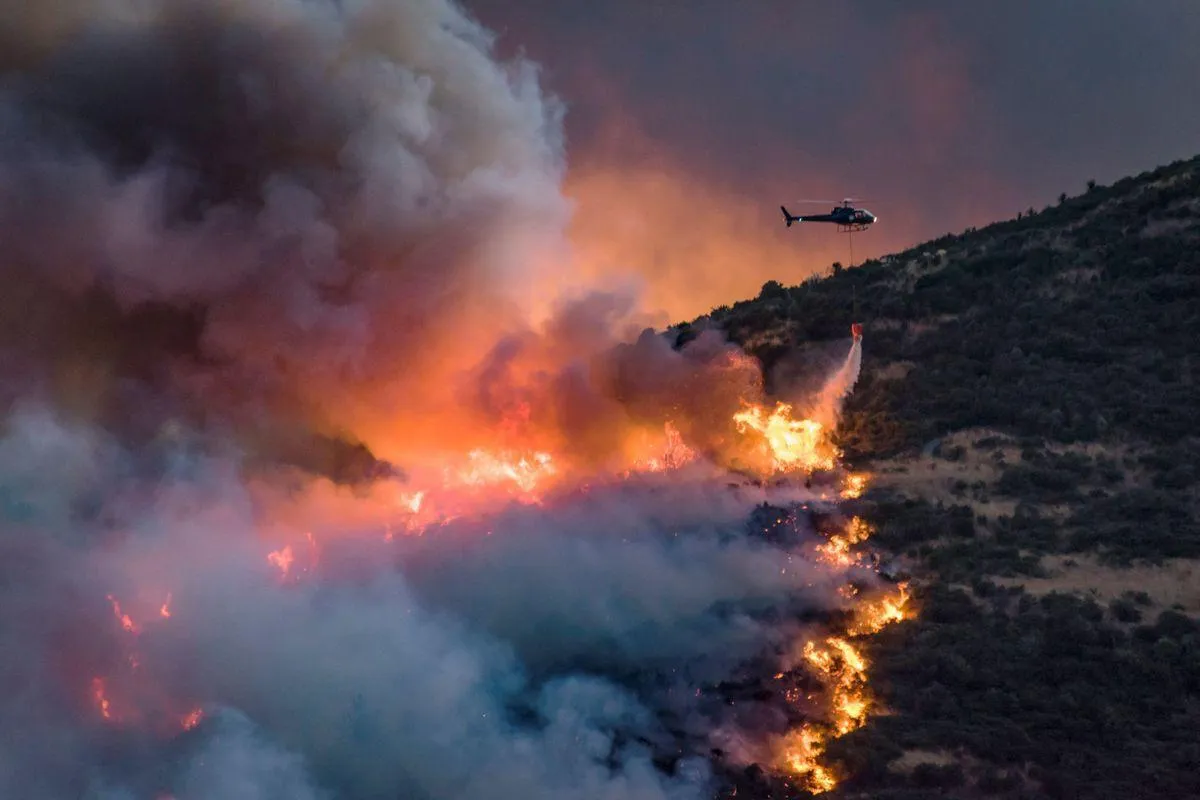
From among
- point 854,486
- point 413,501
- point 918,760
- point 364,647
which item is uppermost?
point 854,486

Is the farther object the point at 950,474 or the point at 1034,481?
the point at 950,474

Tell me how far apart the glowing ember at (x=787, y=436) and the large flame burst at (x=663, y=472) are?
1.8 inches

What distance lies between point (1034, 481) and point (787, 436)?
12.2 m

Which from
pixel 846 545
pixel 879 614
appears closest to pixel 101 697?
pixel 879 614

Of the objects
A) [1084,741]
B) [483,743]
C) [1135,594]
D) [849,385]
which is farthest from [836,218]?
[483,743]

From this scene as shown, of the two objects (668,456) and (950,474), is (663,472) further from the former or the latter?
(950,474)

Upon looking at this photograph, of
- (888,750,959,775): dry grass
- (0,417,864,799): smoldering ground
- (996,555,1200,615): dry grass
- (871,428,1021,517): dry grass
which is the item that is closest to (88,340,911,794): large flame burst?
(0,417,864,799): smoldering ground

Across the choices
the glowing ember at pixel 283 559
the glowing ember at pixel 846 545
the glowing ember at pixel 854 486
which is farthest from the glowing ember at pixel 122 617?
the glowing ember at pixel 854 486

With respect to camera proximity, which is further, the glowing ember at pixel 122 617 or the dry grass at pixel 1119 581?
the dry grass at pixel 1119 581

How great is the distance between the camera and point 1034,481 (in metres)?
53.3

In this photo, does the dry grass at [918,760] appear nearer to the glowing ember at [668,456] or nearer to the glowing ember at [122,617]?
the glowing ember at [668,456]

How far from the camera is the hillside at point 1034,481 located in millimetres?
30453

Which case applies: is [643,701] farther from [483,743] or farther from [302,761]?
[302,761]

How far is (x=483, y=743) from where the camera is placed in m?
25.2
